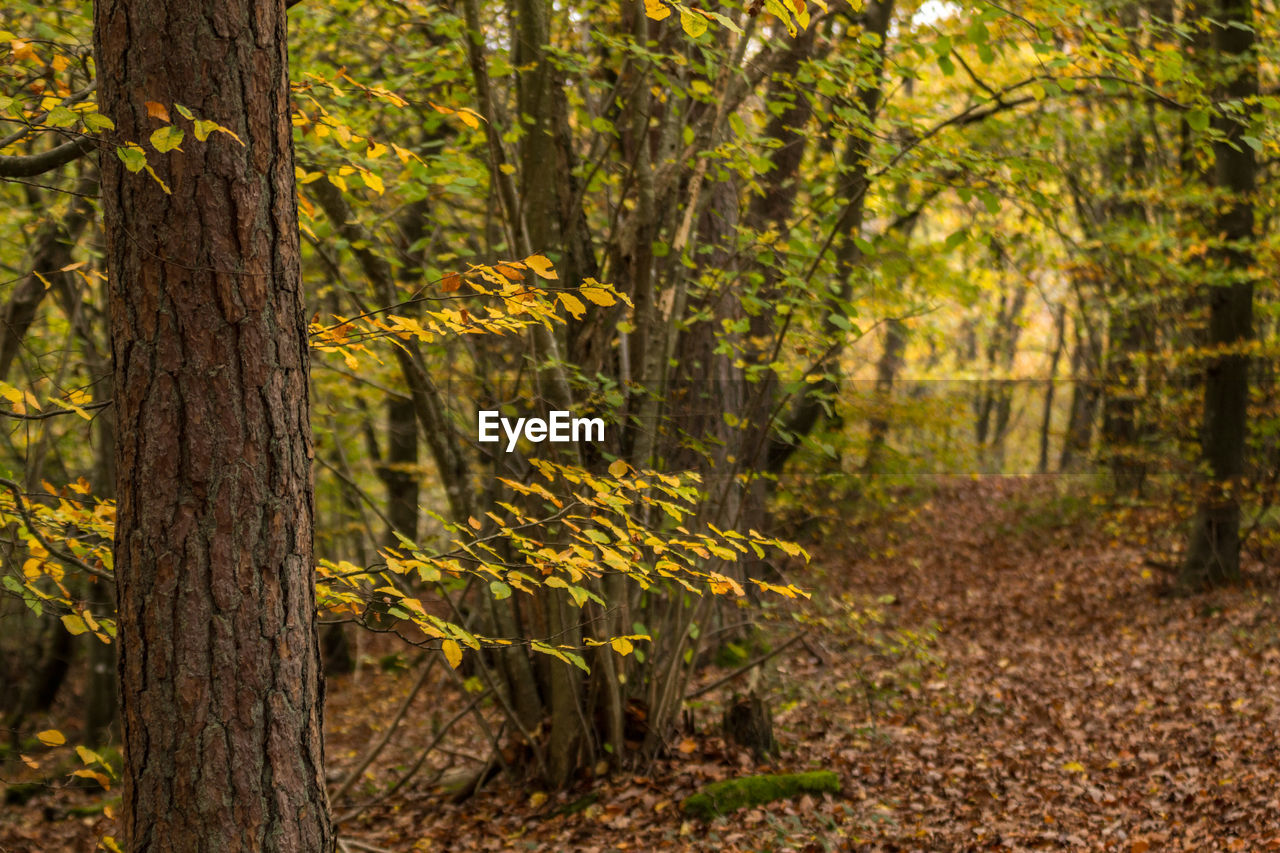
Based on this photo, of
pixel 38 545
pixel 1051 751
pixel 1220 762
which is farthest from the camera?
pixel 1051 751

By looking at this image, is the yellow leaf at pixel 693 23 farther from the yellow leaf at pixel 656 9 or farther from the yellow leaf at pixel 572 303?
the yellow leaf at pixel 572 303

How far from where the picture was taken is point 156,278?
7.97 feet

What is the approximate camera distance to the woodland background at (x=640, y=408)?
8.91 feet

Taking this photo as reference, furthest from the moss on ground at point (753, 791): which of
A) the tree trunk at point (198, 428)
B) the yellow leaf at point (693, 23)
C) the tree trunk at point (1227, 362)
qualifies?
the tree trunk at point (1227, 362)

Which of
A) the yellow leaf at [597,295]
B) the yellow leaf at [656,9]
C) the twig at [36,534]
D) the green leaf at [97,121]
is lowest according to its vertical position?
the twig at [36,534]

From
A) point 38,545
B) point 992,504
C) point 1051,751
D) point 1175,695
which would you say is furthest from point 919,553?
point 38,545

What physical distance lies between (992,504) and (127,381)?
659 inches

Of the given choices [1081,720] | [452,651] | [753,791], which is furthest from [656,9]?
[1081,720]

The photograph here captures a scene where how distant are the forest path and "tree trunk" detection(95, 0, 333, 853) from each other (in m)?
3.94

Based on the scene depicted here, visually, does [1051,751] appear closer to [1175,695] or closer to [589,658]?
[1175,695]

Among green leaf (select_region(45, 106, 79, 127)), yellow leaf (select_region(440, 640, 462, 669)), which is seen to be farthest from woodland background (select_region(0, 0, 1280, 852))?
yellow leaf (select_region(440, 640, 462, 669))

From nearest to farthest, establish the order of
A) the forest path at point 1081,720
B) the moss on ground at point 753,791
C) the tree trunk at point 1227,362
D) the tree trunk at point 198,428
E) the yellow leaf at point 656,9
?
the tree trunk at point 198,428 → the yellow leaf at point 656,9 → the forest path at point 1081,720 → the moss on ground at point 753,791 → the tree trunk at point 1227,362

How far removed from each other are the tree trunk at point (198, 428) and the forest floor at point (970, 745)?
2922mm

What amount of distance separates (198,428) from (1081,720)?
6.95 meters
